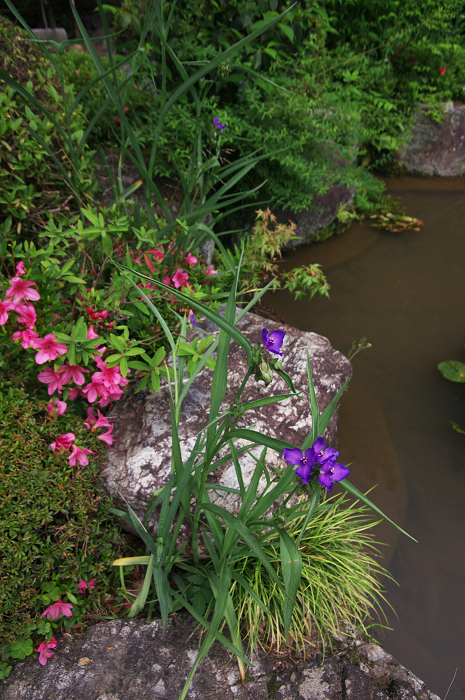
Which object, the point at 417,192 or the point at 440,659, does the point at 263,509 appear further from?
the point at 417,192

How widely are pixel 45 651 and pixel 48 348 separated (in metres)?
1.05

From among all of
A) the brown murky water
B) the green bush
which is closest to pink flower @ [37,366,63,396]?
the green bush

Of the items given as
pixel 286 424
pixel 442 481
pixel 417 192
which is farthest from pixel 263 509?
pixel 417 192

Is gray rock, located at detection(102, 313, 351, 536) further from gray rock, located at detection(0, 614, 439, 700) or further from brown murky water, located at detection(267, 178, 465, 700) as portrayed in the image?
brown murky water, located at detection(267, 178, 465, 700)

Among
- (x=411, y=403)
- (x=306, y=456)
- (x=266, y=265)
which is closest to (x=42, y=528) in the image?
(x=306, y=456)

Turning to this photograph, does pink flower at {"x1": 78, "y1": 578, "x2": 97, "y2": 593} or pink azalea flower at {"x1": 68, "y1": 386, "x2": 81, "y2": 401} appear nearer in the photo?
pink flower at {"x1": 78, "y1": 578, "x2": 97, "y2": 593}

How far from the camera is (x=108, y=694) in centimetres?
137

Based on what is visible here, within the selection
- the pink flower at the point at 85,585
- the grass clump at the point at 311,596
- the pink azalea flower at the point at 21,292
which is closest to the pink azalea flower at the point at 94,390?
the pink azalea flower at the point at 21,292

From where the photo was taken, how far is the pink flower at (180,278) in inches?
82.1

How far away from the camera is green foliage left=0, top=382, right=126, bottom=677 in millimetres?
1409

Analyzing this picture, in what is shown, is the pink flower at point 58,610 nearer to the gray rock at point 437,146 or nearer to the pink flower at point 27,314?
the pink flower at point 27,314

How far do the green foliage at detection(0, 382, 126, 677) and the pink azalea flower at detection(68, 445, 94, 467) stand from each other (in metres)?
0.04

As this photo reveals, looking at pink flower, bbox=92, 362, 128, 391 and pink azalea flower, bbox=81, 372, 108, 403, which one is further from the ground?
pink flower, bbox=92, 362, 128, 391

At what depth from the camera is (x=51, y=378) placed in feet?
5.25
